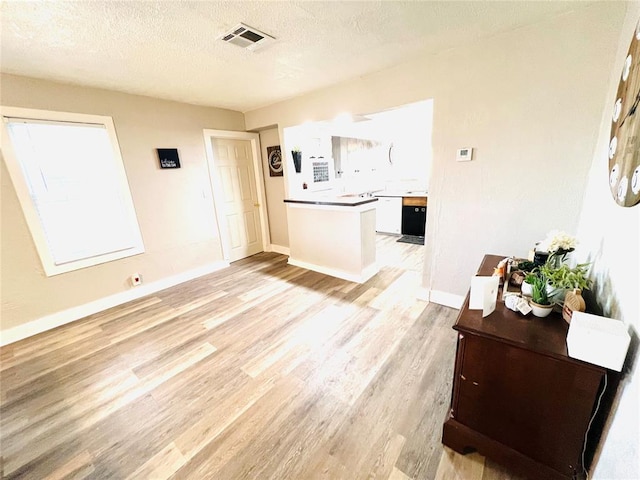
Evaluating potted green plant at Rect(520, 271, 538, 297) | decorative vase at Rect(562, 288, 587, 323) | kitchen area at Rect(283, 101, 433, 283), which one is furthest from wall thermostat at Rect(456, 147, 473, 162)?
decorative vase at Rect(562, 288, 587, 323)

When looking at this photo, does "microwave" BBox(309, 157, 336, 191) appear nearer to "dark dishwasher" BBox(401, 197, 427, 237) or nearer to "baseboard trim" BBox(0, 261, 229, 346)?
"dark dishwasher" BBox(401, 197, 427, 237)

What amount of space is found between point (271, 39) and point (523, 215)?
2.47m

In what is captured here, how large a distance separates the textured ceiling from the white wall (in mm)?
982

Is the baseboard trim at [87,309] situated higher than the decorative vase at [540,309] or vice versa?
the decorative vase at [540,309]

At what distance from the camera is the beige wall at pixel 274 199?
13.9 feet

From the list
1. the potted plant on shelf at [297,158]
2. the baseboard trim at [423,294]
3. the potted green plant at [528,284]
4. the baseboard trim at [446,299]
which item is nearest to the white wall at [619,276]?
the potted green plant at [528,284]

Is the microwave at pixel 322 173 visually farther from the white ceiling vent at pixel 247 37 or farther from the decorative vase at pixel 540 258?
the decorative vase at pixel 540 258

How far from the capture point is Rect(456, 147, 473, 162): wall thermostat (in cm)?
222

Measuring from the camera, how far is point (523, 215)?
82.4 inches

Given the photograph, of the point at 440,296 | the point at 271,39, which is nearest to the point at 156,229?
the point at 271,39

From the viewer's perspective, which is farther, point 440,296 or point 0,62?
point 440,296

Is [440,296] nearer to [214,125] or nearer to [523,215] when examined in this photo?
[523,215]

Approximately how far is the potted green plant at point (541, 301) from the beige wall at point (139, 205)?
387 centimetres

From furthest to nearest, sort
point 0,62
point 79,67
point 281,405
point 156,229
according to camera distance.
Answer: point 156,229 < point 79,67 < point 0,62 < point 281,405
